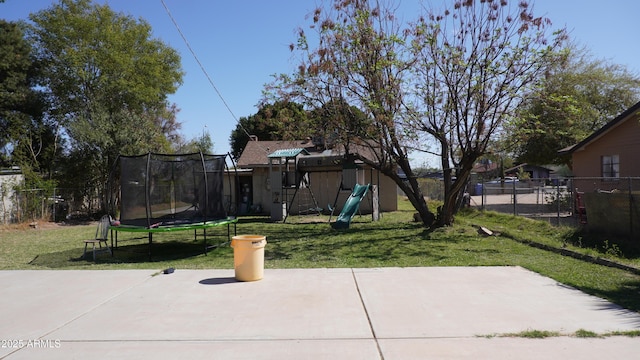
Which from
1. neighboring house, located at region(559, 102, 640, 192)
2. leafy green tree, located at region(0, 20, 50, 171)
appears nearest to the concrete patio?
neighboring house, located at region(559, 102, 640, 192)

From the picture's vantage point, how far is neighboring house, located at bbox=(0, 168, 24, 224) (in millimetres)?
17750

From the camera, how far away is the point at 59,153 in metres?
22.9

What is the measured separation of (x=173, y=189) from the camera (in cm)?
1229

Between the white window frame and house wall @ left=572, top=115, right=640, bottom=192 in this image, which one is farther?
the white window frame

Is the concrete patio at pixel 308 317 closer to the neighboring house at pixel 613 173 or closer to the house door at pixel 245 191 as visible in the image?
→ the neighboring house at pixel 613 173

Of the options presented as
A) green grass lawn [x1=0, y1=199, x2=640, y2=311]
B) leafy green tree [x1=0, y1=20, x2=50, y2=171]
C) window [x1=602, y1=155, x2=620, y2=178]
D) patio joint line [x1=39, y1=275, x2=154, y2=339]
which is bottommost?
patio joint line [x1=39, y1=275, x2=154, y2=339]

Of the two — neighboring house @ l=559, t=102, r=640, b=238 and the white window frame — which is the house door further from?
the white window frame

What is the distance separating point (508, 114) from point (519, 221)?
376 centimetres

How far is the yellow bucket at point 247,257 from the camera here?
748cm

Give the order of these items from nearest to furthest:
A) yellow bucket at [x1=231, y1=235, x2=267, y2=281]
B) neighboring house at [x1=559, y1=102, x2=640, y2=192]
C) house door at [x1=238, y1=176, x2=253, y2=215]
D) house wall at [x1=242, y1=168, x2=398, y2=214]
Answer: yellow bucket at [x1=231, y1=235, x2=267, y2=281]
neighboring house at [x1=559, y1=102, x2=640, y2=192]
house wall at [x1=242, y1=168, x2=398, y2=214]
house door at [x1=238, y1=176, x2=253, y2=215]

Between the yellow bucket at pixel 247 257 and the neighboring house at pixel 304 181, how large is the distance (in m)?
10.7

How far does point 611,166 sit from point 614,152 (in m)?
0.73

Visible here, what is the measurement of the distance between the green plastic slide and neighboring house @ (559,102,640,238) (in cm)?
746

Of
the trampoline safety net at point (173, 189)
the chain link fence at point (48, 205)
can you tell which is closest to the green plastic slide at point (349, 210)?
the trampoline safety net at point (173, 189)
